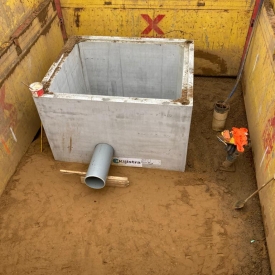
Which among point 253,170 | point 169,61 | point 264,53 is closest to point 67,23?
point 169,61

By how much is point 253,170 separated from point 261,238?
1267 millimetres

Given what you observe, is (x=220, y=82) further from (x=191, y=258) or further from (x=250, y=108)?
(x=191, y=258)

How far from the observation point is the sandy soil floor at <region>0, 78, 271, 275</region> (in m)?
4.07

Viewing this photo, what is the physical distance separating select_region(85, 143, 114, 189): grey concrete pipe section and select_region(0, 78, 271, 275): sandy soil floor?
0.21m

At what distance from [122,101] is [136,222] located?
74.1 inches

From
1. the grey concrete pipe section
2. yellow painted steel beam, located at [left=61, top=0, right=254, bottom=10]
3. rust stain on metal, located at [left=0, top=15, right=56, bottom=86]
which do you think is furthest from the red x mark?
the grey concrete pipe section

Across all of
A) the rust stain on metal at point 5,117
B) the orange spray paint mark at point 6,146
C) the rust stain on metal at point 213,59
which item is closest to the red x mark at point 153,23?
the rust stain on metal at point 213,59

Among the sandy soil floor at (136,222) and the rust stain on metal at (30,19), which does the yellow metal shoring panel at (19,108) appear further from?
the rust stain on metal at (30,19)

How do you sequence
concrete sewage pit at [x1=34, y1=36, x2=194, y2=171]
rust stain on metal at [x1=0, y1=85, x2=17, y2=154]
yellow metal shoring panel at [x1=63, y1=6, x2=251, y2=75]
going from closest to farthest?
concrete sewage pit at [x1=34, y1=36, x2=194, y2=171] < rust stain on metal at [x1=0, y1=85, x2=17, y2=154] < yellow metal shoring panel at [x1=63, y1=6, x2=251, y2=75]

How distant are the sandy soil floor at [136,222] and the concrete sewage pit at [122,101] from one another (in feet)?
1.60

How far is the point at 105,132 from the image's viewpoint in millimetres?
4824

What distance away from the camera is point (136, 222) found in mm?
4500

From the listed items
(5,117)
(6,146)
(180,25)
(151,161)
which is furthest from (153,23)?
(6,146)

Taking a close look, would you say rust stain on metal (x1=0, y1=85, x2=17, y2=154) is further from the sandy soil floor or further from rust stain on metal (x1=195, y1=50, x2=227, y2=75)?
rust stain on metal (x1=195, y1=50, x2=227, y2=75)
